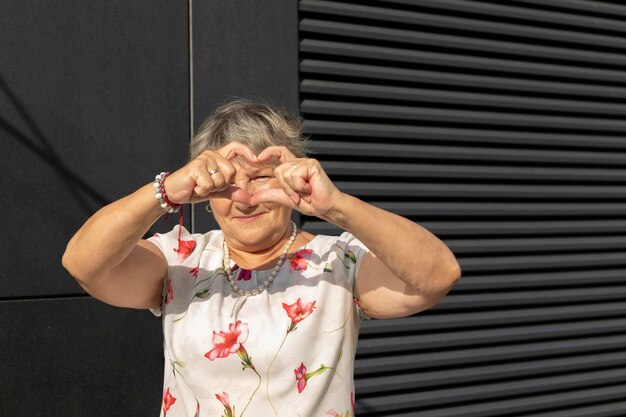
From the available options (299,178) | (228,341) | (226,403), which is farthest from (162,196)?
(226,403)

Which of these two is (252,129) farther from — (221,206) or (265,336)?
(265,336)

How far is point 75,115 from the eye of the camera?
3.36 metres

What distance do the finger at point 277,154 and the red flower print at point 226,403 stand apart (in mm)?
620

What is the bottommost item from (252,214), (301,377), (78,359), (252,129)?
(78,359)

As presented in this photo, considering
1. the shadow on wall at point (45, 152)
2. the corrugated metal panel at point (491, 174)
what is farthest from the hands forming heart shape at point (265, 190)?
the corrugated metal panel at point (491, 174)

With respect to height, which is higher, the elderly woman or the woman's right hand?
the woman's right hand

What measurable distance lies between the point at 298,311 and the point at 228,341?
20 cm

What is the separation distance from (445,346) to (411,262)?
8.73ft

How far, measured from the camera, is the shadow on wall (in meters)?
3.23

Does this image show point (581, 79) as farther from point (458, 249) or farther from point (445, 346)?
point (445, 346)

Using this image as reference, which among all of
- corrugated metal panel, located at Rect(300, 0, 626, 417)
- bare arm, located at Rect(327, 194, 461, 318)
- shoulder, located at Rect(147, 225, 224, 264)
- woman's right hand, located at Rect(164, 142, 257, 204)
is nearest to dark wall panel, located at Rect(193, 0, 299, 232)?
corrugated metal panel, located at Rect(300, 0, 626, 417)

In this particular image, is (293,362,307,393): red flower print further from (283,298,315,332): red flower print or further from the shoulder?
the shoulder

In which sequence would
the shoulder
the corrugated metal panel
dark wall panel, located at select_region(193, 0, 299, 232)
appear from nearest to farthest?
the shoulder
dark wall panel, located at select_region(193, 0, 299, 232)
the corrugated metal panel

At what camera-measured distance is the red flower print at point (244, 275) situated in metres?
2.15
